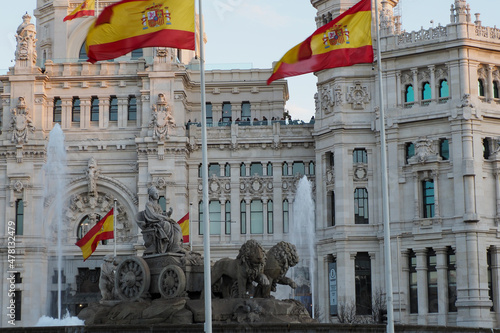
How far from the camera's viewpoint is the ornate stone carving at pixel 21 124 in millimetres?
74625

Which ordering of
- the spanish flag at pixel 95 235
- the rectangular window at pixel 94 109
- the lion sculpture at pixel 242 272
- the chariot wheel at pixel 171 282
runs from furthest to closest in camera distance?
the rectangular window at pixel 94 109 < the spanish flag at pixel 95 235 < the lion sculpture at pixel 242 272 < the chariot wheel at pixel 171 282

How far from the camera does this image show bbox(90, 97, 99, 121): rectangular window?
76.8 metres

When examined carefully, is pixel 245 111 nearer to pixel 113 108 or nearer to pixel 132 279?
pixel 113 108

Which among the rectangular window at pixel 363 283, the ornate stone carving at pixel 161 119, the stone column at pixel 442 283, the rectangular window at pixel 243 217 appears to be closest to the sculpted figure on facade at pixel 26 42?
the ornate stone carving at pixel 161 119

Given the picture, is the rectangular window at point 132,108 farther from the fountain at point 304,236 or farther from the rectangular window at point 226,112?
the fountain at point 304,236

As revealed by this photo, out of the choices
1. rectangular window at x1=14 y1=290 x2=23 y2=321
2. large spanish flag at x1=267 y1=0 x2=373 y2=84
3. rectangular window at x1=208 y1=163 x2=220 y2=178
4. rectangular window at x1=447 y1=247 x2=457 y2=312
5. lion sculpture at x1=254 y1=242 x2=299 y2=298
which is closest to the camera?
lion sculpture at x1=254 y1=242 x2=299 y2=298

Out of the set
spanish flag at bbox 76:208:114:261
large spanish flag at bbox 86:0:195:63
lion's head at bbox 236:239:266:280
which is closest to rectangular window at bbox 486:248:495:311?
spanish flag at bbox 76:208:114:261

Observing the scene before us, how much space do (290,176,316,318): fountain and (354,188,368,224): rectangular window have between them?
442 cm

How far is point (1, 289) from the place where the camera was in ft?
238

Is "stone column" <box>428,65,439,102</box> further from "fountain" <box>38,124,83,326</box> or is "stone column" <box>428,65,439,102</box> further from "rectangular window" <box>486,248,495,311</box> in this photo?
"fountain" <box>38,124,83,326</box>

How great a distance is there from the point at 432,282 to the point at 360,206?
7677mm

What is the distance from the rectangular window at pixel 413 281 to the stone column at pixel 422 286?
808mm

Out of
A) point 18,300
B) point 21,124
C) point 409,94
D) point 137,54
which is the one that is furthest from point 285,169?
point 18,300

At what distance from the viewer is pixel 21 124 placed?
246 feet
